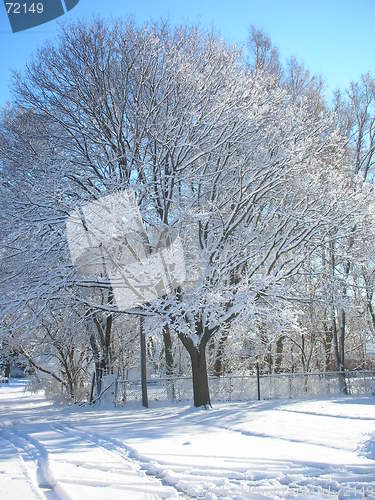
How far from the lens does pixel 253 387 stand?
62.3ft

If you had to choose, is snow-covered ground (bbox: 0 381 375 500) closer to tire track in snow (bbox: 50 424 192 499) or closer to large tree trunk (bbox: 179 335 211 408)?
tire track in snow (bbox: 50 424 192 499)

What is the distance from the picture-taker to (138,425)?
10.9 metres

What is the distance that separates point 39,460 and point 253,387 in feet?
43.7

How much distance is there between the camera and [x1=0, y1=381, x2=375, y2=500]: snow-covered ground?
4.88m

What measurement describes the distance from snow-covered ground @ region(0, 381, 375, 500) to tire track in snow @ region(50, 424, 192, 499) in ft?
0.05

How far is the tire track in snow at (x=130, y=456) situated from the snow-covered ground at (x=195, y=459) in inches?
0.5

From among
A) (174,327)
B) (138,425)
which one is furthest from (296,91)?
(138,425)

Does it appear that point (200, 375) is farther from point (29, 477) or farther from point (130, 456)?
point (29, 477)

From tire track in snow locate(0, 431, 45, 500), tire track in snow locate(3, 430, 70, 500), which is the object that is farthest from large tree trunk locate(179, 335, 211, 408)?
tire track in snow locate(0, 431, 45, 500)

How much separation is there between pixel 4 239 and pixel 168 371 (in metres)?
11.9

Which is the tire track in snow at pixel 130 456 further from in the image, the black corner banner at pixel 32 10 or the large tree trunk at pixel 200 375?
the black corner banner at pixel 32 10

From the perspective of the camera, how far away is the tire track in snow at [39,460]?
4910mm

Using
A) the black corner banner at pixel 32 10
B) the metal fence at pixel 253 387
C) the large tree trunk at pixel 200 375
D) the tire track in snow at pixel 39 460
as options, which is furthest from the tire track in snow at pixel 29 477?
the metal fence at pixel 253 387

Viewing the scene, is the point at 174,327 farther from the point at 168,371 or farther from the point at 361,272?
the point at 361,272
